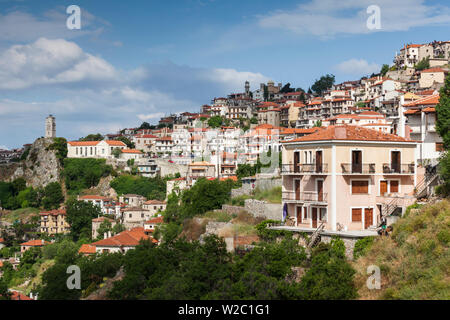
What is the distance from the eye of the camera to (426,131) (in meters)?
30.6

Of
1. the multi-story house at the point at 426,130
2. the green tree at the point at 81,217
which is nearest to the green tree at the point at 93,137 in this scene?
the green tree at the point at 81,217

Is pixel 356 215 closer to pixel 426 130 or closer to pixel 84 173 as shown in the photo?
pixel 426 130

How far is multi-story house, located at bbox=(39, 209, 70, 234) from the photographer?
77.1 meters

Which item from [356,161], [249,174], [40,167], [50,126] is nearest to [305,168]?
[356,161]

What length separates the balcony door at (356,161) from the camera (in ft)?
80.6

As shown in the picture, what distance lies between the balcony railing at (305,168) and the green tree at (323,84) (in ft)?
361

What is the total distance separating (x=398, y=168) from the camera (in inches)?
1007

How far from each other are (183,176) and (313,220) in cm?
5833

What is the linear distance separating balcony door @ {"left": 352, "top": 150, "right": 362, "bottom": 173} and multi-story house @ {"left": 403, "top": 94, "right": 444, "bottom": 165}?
6367mm

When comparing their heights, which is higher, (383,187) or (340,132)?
(340,132)

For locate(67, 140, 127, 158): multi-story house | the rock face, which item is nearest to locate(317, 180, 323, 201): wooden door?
locate(67, 140, 127, 158): multi-story house

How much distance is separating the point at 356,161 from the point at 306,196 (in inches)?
123

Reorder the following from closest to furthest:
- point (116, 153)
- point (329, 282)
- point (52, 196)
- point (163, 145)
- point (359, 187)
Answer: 1. point (329, 282)
2. point (359, 187)
3. point (52, 196)
4. point (116, 153)
5. point (163, 145)
